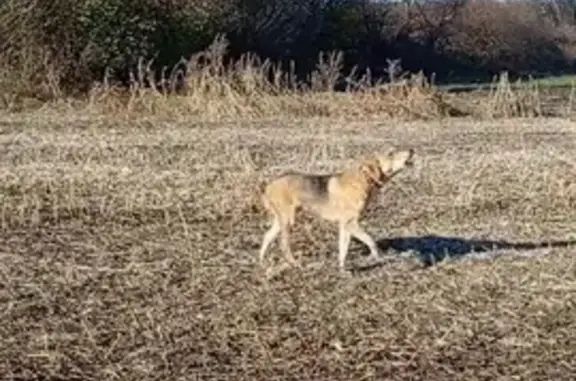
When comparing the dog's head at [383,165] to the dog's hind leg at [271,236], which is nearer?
the dog's head at [383,165]

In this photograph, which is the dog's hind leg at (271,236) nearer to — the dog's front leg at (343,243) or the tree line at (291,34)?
the dog's front leg at (343,243)

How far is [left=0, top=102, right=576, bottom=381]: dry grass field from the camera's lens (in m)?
6.85

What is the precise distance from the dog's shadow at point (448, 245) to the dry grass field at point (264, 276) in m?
0.03

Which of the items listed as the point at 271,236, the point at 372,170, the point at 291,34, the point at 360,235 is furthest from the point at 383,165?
the point at 291,34

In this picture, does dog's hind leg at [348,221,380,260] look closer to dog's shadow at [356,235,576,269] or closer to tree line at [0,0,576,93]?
dog's shadow at [356,235,576,269]

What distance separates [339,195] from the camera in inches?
366

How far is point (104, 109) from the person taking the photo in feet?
80.2

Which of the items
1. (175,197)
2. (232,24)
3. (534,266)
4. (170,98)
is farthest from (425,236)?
(232,24)

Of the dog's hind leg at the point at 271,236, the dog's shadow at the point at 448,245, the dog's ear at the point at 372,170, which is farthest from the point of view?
the dog's shadow at the point at 448,245

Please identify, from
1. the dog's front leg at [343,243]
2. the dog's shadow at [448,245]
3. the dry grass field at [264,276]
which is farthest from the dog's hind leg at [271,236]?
the dog's shadow at [448,245]

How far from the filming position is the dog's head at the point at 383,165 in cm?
925

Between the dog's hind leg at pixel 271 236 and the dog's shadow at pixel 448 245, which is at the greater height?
the dog's hind leg at pixel 271 236

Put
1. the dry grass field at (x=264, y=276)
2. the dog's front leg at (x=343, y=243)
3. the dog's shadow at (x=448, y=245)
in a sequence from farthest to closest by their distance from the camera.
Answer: the dog's shadow at (x=448, y=245), the dog's front leg at (x=343, y=243), the dry grass field at (x=264, y=276)

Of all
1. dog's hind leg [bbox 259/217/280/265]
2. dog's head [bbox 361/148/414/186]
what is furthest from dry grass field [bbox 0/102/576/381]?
dog's head [bbox 361/148/414/186]
